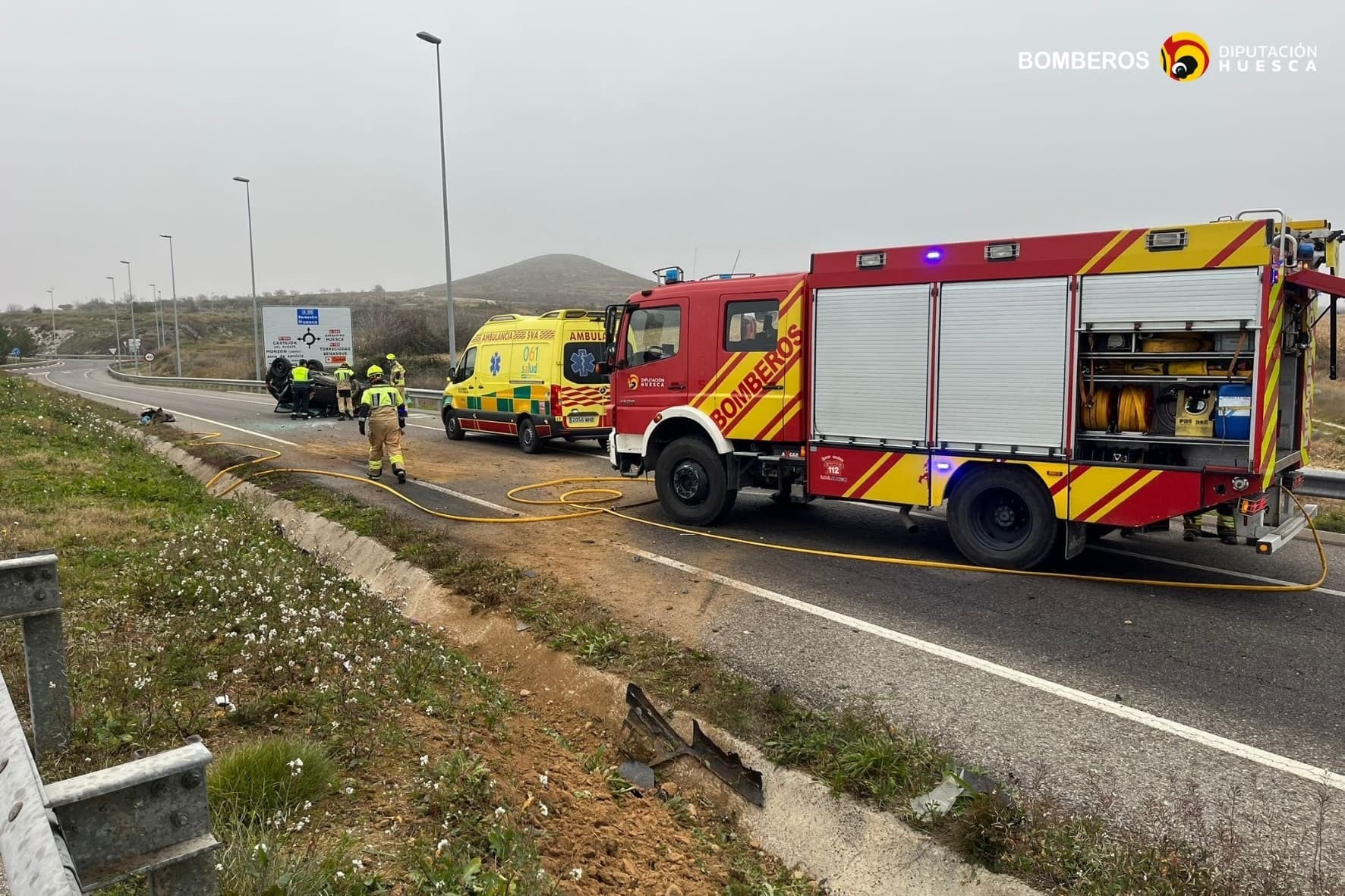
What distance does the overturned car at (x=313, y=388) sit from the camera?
22516mm

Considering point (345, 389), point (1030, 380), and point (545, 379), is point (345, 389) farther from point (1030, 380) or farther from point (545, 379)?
point (1030, 380)

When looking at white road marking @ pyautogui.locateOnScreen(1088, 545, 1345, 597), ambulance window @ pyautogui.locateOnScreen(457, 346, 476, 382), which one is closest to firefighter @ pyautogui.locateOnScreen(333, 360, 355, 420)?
ambulance window @ pyautogui.locateOnScreen(457, 346, 476, 382)

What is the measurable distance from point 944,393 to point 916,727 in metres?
3.62

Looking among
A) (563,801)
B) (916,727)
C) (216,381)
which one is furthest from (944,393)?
(216,381)

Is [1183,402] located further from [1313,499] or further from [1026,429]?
[1313,499]

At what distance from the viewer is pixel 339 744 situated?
11.9ft

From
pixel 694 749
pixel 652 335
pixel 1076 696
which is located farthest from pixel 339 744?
pixel 652 335

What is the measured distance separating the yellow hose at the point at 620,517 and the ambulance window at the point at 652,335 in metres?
1.80

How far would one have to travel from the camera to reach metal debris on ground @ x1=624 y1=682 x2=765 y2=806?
3941 mm

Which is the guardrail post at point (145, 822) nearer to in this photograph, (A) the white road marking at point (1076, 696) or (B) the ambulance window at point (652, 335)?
(A) the white road marking at point (1076, 696)

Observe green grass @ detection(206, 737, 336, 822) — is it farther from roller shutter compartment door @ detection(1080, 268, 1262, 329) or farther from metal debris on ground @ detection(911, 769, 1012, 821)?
roller shutter compartment door @ detection(1080, 268, 1262, 329)

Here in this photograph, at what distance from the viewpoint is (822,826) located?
11.8 feet

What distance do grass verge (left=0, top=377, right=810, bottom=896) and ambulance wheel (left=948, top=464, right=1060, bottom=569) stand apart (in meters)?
4.18

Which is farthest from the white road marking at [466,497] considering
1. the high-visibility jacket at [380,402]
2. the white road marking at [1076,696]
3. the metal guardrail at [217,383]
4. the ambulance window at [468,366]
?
the metal guardrail at [217,383]
